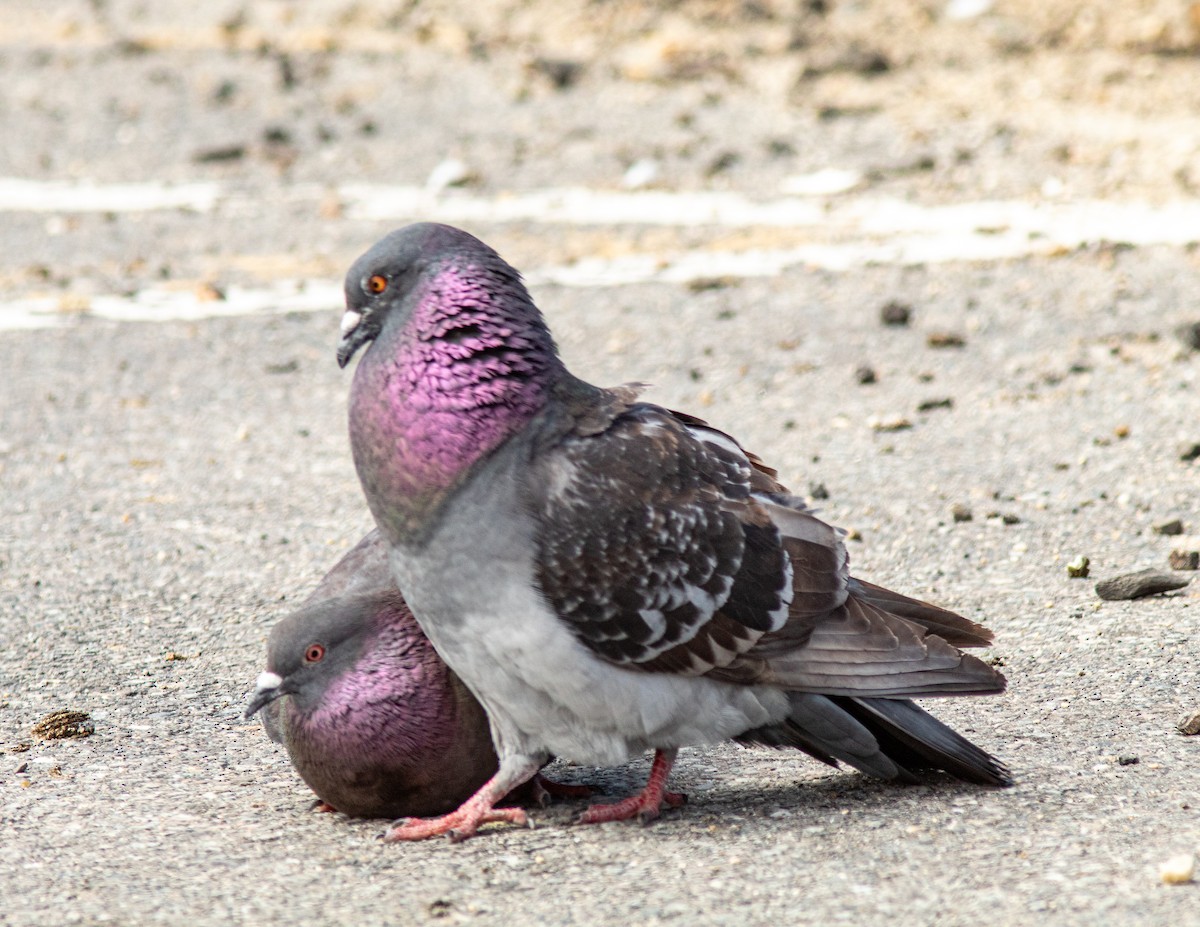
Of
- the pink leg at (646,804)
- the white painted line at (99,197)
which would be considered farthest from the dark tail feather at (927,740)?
the white painted line at (99,197)

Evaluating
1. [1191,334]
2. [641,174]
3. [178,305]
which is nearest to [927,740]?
[1191,334]

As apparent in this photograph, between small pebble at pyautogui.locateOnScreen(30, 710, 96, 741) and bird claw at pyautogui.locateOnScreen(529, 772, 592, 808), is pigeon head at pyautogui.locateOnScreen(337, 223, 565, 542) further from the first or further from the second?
small pebble at pyautogui.locateOnScreen(30, 710, 96, 741)

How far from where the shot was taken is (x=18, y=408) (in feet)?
24.3

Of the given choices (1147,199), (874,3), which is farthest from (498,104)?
(1147,199)

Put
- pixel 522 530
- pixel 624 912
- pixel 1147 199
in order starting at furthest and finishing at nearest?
pixel 1147 199
pixel 522 530
pixel 624 912

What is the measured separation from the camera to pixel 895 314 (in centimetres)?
779

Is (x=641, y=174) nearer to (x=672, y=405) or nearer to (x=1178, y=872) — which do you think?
(x=672, y=405)

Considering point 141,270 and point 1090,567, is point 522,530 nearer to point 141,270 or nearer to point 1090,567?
point 1090,567

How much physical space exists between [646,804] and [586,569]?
58cm

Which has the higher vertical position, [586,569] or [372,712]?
[586,569]

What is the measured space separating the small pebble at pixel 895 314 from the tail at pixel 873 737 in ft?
13.8

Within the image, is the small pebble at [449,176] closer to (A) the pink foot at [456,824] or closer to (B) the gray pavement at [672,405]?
(B) the gray pavement at [672,405]

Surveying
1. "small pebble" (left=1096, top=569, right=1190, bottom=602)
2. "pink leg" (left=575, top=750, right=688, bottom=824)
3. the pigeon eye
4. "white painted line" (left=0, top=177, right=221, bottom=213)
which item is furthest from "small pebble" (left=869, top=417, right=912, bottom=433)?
"white painted line" (left=0, top=177, right=221, bottom=213)

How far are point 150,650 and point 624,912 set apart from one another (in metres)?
2.18
